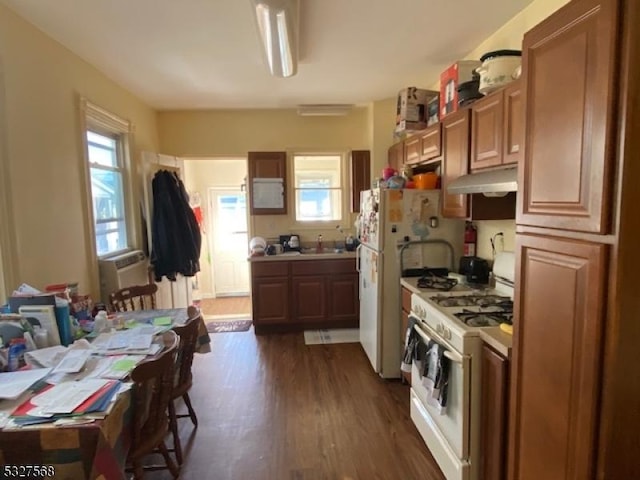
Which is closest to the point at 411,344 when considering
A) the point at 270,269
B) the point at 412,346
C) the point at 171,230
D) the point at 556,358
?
the point at 412,346

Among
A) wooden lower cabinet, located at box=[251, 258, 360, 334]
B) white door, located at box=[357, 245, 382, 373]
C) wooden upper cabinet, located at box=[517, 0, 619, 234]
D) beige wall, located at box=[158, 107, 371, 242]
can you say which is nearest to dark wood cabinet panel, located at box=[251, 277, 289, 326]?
wooden lower cabinet, located at box=[251, 258, 360, 334]

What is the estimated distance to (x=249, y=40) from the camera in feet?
8.05

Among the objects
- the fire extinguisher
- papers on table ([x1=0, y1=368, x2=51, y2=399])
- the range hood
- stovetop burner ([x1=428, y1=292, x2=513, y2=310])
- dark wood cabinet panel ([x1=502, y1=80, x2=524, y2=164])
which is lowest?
papers on table ([x1=0, y1=368, x2=51, y2=399])

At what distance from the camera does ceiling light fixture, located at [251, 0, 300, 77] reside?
1.78 m

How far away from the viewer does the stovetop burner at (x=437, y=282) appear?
2537 millimetres

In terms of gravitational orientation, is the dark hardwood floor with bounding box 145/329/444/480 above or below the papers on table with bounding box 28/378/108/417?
below

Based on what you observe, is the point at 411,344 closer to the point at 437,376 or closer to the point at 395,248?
the point at 437,376

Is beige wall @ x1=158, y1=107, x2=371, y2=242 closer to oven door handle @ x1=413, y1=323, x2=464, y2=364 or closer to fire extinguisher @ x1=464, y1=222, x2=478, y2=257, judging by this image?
fire extinguisher @ x1=464, y1=222, x2=478, y2=257

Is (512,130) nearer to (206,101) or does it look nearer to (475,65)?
(475,65)

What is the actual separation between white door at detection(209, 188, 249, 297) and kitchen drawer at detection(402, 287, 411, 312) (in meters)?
3.77

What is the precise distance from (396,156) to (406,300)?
1715 millimetres

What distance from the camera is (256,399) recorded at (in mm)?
2770

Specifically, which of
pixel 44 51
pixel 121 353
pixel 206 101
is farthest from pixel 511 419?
pixel 206 101

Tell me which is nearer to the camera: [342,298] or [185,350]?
[185,350]
